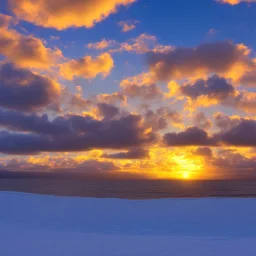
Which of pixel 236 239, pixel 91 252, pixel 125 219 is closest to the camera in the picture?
pixel 91 252

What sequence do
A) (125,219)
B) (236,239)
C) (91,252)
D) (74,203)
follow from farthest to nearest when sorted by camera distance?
(74,203)
(125,219)
(236,239)
(91,252)

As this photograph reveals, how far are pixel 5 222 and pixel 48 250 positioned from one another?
12.7 ft

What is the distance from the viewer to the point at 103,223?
34.0 feet

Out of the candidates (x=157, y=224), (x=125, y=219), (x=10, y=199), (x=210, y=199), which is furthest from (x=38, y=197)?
(x=210, y=199)

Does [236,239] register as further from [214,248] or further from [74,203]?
[74,203]

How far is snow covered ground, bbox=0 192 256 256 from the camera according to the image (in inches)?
267

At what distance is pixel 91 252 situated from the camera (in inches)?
257

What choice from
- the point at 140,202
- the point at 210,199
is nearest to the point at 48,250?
the point at 140,202

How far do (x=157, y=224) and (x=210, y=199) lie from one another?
322cm

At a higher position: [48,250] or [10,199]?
[10,199]

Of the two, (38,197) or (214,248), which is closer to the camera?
(214,248)

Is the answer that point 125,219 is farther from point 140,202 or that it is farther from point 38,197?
point 38,197

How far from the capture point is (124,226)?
9969 mm

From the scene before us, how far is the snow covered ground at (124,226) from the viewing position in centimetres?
679
